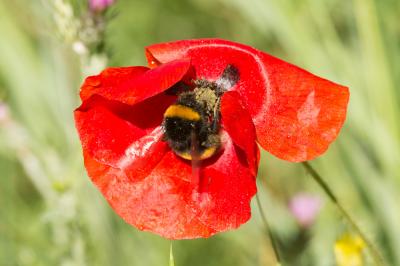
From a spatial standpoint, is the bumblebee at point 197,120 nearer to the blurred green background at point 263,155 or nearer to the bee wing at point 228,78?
the bee wing at point 228,78

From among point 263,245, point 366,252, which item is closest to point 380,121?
point 263,245

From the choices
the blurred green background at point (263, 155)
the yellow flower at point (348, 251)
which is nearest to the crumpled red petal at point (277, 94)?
the yellow flower at point (348, 251)

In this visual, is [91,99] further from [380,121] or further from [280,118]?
[380,121]

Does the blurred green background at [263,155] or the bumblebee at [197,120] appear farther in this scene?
the blurred green background at [263,155]

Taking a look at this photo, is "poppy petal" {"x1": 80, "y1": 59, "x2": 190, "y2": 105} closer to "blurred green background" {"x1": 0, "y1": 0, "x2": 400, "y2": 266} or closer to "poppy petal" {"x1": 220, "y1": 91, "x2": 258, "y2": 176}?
"poppy petal" {"x1": 220, "y1": 91, "x2": 258, "y2": 176}

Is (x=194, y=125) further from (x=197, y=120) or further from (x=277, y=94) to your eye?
(x=277, y=94)

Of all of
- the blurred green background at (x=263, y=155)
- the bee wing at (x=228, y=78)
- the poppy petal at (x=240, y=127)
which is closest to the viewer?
the poppy petal at (x=240, y=127)
